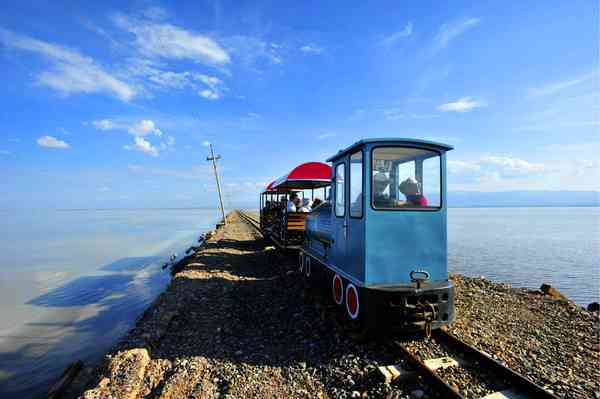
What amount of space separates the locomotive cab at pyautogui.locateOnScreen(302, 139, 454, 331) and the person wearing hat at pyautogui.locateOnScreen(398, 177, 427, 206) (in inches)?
0.6

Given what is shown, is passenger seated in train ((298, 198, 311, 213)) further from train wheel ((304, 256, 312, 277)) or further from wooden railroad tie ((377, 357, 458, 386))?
wooden railroad tie ((377, 357, 458, 386))

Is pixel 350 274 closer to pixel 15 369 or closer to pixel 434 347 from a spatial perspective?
pixel 434 347

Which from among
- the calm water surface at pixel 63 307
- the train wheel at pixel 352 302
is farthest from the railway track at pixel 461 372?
the calm water surface at pixel 63 307

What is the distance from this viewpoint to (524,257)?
17.2 meters

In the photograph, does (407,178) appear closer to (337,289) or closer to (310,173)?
(337,289)

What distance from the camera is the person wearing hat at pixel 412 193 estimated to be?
16.8 feet

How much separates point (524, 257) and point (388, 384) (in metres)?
17.4

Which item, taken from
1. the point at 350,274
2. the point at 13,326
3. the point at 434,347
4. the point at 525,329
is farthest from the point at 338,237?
the point at 13,326

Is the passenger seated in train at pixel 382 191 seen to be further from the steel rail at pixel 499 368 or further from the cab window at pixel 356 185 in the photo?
the steel rail at pixel 499 368

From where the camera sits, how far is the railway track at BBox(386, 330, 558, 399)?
11.5ft

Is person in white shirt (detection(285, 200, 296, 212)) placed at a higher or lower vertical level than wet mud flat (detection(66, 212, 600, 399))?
higher

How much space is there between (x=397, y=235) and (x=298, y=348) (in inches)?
91.9

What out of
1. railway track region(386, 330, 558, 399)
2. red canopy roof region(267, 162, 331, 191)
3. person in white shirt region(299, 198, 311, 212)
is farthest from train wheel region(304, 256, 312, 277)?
railway track region(386, 330, 558, 399)

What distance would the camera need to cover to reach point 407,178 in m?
5.24
